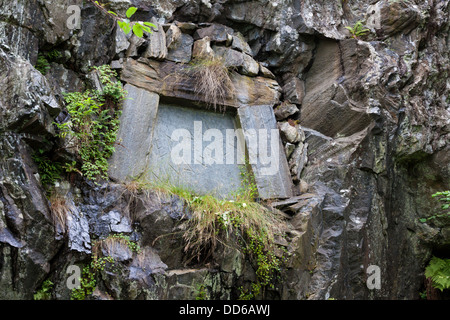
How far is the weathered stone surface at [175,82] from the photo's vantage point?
5.24 m

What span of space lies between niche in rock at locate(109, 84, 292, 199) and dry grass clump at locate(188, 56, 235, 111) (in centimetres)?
21

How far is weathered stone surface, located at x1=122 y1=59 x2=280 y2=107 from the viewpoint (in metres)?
5.24

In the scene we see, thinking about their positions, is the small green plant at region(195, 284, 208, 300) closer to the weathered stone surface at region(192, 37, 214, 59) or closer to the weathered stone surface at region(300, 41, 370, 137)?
the weathered stone surface at region(300, 41, 370, 137)

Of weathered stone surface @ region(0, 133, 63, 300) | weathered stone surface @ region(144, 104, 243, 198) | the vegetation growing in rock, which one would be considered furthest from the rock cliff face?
weathered stone surface @ region(144, 104, 243, 198)

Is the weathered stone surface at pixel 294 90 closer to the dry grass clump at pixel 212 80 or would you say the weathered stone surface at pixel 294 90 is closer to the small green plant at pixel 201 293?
the dry grass clump at pixel 212 80

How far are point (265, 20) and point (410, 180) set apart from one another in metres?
2.96

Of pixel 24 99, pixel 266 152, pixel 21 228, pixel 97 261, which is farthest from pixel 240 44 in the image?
pixel 21 228

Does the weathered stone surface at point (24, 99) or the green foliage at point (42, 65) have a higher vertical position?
the green foliage at point (42, 65)

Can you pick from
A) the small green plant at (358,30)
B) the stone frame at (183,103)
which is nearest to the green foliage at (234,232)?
the stone frame at (183,103)

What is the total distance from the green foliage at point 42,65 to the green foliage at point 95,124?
332 mm

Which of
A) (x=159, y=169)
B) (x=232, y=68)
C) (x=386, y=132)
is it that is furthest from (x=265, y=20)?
(x=159, y=169)

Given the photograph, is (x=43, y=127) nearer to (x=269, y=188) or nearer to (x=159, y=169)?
(x=159, y=169)

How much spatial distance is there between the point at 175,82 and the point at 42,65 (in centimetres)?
153

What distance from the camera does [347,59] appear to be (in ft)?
19.5
